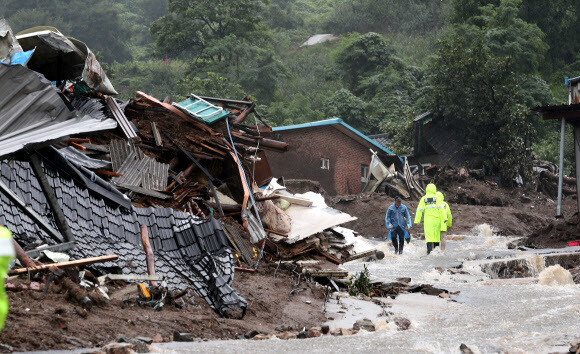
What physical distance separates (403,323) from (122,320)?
11.3 ft

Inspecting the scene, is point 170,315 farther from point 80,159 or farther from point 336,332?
point 80,159

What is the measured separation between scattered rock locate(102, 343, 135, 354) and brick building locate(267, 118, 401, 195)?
23.8 m

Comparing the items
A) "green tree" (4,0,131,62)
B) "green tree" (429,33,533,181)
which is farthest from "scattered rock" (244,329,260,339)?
"green tree" (4,0,131,62)

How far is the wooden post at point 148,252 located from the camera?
8.60 metres

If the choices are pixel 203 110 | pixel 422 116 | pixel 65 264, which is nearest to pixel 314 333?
pixel 65 264

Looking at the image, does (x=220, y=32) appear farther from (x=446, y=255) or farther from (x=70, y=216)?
(x=70, y=216)

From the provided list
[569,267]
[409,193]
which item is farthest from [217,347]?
[409,193]

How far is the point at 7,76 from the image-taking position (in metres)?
9.39

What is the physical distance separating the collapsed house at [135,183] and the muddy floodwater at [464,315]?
1777 mm

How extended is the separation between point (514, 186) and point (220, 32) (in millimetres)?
21929

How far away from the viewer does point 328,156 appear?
1192 inches

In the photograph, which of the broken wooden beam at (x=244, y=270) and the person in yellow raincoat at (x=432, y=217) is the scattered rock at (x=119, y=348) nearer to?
the broken wooden beam at (x=244, y=270)

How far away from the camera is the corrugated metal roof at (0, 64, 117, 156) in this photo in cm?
916

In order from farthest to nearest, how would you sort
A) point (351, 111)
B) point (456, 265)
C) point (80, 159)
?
point (351, 111) < point (456, 265) < point (80, 159)
